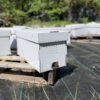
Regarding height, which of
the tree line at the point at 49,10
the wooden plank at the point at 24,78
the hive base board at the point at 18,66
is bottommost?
the wooden plank at the point at 24,78

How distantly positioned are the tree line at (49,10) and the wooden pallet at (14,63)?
7912 mm

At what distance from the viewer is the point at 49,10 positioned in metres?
14.0

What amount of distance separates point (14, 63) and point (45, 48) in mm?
901

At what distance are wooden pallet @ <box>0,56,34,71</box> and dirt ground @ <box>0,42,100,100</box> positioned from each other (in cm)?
31

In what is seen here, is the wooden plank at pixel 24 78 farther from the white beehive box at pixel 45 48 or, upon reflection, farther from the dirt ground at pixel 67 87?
the white beehive box at pixel 45 48

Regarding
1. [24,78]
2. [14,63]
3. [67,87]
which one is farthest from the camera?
[14,63]

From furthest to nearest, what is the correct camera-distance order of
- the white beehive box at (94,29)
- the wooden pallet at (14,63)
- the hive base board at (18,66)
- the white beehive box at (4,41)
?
the white beehive box at (94,29) < the white beehive box at (4,41) < the wooden pallet at (14,63) < the hive base board at (18,66)

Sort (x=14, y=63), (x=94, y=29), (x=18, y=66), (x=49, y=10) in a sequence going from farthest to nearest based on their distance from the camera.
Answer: (x=49, y=10) → (x=94, y=29) → (x=14, y=63) → (x=18, y=66)

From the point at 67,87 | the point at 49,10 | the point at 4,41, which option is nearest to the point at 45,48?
the point at 67,87

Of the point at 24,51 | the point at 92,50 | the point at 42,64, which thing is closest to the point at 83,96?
the point at 42,64

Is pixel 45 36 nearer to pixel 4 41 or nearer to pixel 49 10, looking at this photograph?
pixel 4 41

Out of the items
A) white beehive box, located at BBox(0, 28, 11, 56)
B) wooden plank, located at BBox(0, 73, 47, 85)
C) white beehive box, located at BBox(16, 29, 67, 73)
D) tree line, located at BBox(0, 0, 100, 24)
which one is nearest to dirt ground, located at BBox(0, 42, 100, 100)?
wooden plank, located at BBox(0, 73, 47, 85)

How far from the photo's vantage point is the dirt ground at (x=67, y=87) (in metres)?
3.39

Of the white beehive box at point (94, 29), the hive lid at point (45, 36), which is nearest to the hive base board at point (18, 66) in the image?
the hive lid at point (45, 36)
